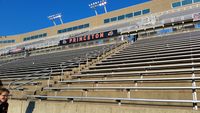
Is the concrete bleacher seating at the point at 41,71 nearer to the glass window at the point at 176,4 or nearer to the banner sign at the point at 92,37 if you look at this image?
the banner sign at the point at 92,37

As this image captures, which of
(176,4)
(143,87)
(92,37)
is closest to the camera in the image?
(143,87)

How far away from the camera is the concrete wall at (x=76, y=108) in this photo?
16.2 ft

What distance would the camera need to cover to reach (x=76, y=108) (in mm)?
6254

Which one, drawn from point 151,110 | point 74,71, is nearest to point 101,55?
point 74,71

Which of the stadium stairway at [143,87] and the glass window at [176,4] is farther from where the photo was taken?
the glass window at [176,4]

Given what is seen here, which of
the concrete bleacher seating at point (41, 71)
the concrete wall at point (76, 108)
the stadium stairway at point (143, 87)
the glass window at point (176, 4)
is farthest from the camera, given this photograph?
the glass window at point (176, 4)

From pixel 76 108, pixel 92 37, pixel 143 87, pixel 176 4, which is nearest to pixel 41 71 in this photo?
pixel 76 108

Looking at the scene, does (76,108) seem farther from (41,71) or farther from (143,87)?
(41,71)

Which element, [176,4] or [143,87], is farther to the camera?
[176,4]

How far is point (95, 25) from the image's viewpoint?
119 feet

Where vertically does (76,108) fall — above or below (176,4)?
below

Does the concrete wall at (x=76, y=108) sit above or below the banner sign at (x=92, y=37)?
below

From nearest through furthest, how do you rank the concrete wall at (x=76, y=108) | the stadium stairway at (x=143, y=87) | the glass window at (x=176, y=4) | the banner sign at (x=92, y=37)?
the concrete wall at (x=76, y=108), the stadium stairway at (x=143, y=87), the banner sign at (x=92, y=37), the glass window at (x=176, y=4)

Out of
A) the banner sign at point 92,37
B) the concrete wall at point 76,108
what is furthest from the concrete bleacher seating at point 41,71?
the banner sign at point 92,37
